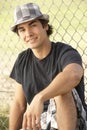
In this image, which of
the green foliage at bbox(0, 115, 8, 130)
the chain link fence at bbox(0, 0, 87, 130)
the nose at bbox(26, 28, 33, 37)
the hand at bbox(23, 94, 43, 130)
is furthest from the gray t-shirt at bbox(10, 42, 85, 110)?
the chain link fence at bbox(0, 0, 87, 130)

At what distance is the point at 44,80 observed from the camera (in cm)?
326

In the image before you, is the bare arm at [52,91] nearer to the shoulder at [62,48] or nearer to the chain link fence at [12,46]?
the shoulder at [62,48]

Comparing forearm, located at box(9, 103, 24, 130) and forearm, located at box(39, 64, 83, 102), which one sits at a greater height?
forearm, located at box(39, 64, 83, 102)

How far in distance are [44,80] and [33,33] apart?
0.41 meters

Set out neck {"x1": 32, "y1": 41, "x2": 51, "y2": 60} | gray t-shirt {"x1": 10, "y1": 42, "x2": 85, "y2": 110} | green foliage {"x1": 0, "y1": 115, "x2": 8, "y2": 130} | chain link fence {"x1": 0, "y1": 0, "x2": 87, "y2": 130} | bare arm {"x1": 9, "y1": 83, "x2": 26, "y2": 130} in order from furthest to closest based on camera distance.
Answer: chain link fence {"x1": 0, "y1": 0, "x2": 87, "y2": 130} → green foliage {"x1": 0, "y1": 115, "x2": 8, "y2": 130} → bare arm {"x1": 9, "y1": 83, "x2": 26, "y2": 130} → neck {"x1": 32, "y1": 41, "x2": 51, "y2": 60} → gray t-shirt {"x1": 10, "y1": 42, "x2": 85, "y2": 110}

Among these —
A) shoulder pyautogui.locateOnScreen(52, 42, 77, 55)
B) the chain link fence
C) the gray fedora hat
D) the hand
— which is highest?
the gray fedora hat

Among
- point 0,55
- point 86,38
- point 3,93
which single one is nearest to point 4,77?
point 3,93

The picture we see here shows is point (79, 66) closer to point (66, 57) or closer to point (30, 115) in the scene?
point (66, 57)

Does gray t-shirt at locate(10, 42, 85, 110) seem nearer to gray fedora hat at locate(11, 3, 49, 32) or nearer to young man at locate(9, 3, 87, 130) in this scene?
young man at locate(9, 3, 87, 130)

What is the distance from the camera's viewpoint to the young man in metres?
2.70

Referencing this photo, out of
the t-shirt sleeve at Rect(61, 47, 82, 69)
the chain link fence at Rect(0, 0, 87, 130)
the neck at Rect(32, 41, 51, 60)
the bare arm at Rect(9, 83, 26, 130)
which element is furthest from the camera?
the chain link fence at Rect(0, 0, 87, 130)

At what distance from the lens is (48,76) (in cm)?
321

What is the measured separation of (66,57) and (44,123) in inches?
21.0

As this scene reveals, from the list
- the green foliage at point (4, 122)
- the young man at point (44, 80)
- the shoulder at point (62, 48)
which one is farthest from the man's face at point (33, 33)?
the green foliage at point (4, 122)
